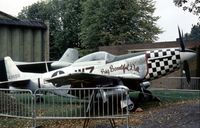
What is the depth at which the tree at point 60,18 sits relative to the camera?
6412cm

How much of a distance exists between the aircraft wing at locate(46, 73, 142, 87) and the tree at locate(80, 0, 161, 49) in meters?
38.2

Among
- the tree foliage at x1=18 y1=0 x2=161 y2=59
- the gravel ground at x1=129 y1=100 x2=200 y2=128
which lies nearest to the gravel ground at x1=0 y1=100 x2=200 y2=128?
the gravel ground at x1=129 y1=100 x2=200 y2=128

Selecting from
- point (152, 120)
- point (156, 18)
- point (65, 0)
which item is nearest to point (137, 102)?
point (152, 120)

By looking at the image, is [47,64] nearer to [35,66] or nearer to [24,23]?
[35,66]

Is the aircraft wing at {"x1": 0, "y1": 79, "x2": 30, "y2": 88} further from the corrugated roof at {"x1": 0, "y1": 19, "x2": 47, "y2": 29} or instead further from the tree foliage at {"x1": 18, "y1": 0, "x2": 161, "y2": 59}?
the tree foliage at {"x1": 18, "y1": 0, "x2": 161, "y2": 59}

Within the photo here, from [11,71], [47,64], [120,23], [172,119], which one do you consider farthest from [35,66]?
[120,23]

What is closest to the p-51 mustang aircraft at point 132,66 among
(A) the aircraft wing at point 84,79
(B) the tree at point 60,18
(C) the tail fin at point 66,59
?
(A) the aircraft wing at point 84,79

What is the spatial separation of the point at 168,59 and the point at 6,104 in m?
6.35

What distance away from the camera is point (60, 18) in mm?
69000

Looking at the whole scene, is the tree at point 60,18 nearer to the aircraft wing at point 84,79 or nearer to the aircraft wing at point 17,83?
the aircraft wing at point 17,83

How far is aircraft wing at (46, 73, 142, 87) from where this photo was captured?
12.7 meters

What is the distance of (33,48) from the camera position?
2359 centimetres

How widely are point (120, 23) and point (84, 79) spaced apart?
135 feet

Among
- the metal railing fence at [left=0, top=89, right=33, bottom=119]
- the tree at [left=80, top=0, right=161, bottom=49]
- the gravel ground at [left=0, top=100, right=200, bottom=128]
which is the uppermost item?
the tree at [left=80, top=0, right=161, bottom=49]
